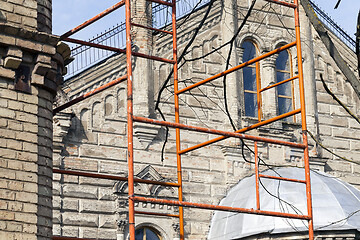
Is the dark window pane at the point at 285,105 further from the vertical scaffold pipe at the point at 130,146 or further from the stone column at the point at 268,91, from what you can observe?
the vertical scaffold pipe at the point at 130,146

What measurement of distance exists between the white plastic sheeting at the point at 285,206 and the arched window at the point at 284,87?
2360mm

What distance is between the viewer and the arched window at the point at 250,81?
72.8ft

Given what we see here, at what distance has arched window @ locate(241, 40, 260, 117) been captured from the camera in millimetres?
22188

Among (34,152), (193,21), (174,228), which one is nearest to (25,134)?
(34,152)

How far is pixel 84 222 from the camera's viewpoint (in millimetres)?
18938

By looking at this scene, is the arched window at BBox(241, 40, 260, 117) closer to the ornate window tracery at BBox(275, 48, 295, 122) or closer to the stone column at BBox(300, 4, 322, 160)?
the ornate window tracery at BBox(275, 48, 295, 122)

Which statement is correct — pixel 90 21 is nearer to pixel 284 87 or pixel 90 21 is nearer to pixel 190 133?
pixel 190 133

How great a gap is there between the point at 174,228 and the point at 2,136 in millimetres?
10850

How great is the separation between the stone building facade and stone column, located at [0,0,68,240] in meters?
7.27

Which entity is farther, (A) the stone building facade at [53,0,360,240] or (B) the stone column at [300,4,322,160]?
(B) the stone column at [300,4,322,160]

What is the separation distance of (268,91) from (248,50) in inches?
49.5

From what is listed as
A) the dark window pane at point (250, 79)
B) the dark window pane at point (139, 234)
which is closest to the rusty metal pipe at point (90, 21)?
the dark window pane at point (139, 234)

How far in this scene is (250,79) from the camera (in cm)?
2242

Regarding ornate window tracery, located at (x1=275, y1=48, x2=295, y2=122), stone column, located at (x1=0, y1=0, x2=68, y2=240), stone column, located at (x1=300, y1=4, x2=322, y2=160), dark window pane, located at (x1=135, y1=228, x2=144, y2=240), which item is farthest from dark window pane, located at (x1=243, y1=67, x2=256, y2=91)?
stone column, located at (x1=0, y1=0, x2=68, y2=240)
